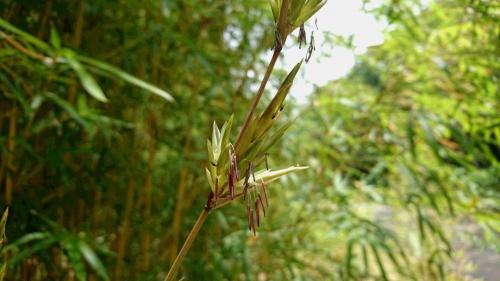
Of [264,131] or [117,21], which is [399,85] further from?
[264,131]

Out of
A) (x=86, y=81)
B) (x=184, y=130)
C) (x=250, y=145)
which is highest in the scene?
(x=184, y=130)

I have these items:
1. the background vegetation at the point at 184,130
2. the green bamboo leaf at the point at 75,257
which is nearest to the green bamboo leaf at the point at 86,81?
the background vegetation at the point at 184,130

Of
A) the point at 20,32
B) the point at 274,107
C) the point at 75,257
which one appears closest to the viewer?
the point at 274,107

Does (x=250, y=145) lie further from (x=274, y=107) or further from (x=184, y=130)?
(x=184, y=130)

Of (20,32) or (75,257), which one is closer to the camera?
(20,32)

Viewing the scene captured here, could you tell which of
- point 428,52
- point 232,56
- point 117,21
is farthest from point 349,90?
point 117,21

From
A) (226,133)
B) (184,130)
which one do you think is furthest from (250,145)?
(184,130)

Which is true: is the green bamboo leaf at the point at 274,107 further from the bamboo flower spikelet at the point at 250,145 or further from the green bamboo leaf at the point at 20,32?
the green bamboo leaf at the point at 20,32

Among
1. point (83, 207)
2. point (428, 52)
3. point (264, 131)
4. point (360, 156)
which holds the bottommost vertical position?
point (264, 131)
